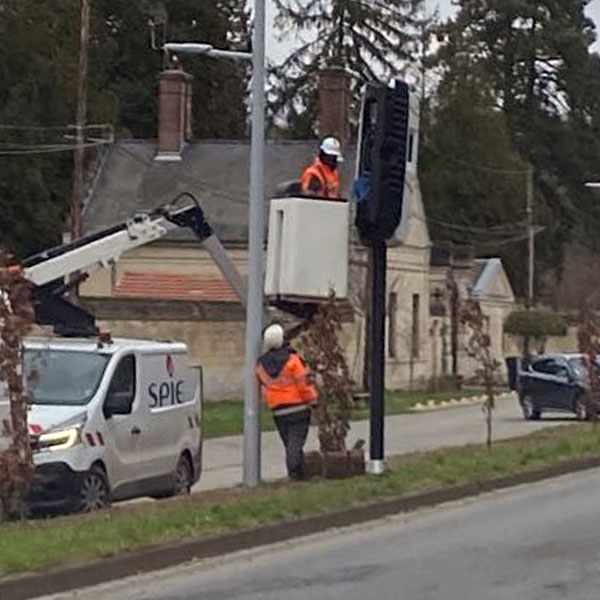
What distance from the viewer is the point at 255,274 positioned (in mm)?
18812

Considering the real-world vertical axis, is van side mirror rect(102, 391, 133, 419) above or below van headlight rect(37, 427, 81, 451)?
above

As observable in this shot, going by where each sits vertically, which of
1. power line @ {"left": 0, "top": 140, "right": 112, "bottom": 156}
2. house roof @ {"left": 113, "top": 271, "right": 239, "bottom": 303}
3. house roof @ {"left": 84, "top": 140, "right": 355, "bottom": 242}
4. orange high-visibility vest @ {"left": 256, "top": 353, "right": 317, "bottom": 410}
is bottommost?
orange high-visibility vest @ {"left": 256, "top": 353, "right": 317, "bottom": 410}

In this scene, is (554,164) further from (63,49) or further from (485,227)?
(63,49)

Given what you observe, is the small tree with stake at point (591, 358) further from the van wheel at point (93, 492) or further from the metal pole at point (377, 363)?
the van wheel at point (93, 492)

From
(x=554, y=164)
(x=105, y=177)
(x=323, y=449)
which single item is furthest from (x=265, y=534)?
(x=554, y=164)

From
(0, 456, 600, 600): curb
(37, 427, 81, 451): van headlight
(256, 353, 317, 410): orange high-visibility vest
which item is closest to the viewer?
(0, 456, 600, 600): curb

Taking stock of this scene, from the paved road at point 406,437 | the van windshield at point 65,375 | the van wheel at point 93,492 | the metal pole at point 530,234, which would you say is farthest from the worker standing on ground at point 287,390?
the metal pole at point 530,234

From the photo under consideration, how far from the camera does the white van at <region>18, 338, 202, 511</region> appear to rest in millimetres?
17125

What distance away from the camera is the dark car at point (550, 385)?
134 feet

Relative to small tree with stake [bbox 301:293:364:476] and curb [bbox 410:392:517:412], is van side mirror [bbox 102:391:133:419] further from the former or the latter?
curb [bbox 410:392:517:412]

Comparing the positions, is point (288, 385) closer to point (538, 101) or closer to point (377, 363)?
point (377, 363)

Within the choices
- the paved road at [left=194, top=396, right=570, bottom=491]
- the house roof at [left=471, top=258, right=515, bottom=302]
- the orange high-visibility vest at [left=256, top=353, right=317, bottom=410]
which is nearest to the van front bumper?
the orange high-visibility vest at [left=256, top=353, right=317, bottom=410]

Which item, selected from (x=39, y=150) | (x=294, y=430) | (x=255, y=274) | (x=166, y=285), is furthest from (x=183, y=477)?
(x=39, y=150)

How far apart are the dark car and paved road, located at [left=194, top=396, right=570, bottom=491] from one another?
41cm
